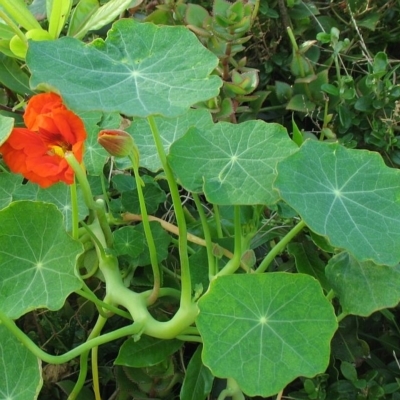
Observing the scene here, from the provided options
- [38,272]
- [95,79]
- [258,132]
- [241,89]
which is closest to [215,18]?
[241,89]

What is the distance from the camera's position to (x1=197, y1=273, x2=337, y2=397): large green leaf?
0.82 metres

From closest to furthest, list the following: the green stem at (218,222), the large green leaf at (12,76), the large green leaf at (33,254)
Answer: the large green leaf at (33,254) < the green stem at (218,222) < the large green leaf at (12,76)

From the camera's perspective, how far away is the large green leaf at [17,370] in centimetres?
90

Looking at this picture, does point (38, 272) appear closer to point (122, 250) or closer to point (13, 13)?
point (122, 250)

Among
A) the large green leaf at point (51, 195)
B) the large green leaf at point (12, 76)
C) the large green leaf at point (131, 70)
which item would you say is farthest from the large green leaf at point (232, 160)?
the large green leaf at point (12, 76)

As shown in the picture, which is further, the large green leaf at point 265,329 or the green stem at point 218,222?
the green stem at point 218,222

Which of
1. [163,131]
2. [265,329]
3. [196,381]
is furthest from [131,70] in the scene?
[196,381]

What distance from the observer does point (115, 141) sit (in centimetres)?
87

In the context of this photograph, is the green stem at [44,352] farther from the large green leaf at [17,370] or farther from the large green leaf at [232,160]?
the large green leaf at [232,160]

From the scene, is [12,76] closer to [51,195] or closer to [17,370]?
[51,195]

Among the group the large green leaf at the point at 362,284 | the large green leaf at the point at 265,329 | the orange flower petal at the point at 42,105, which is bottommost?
the large green leaf at the point at 362,284

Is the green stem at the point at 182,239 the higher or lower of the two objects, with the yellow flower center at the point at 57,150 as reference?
lower

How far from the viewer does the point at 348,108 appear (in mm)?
1331

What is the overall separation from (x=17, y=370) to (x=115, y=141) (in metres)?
0.39
